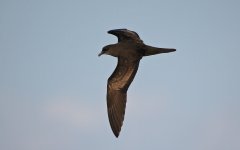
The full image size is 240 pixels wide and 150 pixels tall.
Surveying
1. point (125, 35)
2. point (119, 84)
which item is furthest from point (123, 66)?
point (125, 35)

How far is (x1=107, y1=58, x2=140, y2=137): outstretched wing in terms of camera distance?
17.4m

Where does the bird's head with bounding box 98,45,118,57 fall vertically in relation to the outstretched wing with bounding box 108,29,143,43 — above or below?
below

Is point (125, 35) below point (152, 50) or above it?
above

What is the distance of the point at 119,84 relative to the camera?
17.8 meters

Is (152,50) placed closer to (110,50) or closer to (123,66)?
(123,66)

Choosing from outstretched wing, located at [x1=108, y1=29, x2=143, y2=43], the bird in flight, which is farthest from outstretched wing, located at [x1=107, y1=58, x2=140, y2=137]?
outstretched wing, located at [x1=108, y1=29, x2=143, y2=43]

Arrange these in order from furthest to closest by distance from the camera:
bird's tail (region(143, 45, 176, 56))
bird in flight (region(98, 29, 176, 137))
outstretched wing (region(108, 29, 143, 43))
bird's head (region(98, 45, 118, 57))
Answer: outstretched wing (region(108, 29, 143, 43))
bird's head (region(98, 45, 118, 57))
bird in flight (region(98, 29, 176, 137))
bird's tail (region(143, 45, 176, 56))

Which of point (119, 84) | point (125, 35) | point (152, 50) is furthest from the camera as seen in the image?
point (125, 35)

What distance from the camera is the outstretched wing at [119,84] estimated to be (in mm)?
17391

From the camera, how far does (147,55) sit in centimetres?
1766

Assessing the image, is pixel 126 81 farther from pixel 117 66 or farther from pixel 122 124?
pixel 122 124

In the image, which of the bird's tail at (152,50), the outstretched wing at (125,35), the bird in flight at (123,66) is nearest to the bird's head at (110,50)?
the bird in flight at (123,66)

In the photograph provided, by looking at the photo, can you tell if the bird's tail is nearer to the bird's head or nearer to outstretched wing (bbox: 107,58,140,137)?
outstretched wing (bbox: 107,58,140,137)

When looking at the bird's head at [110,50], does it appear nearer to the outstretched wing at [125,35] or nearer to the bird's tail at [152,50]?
the outstretched wing at [125,35]
